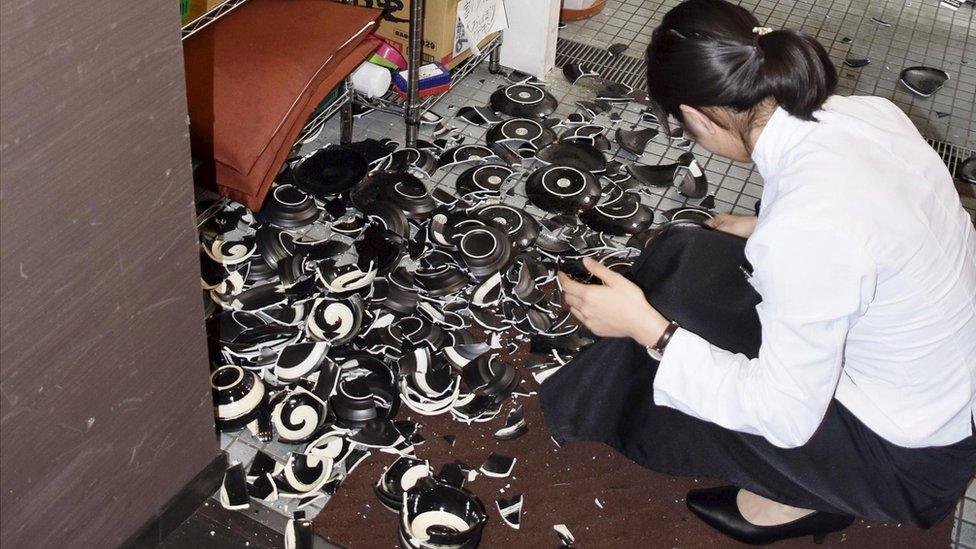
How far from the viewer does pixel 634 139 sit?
254cm

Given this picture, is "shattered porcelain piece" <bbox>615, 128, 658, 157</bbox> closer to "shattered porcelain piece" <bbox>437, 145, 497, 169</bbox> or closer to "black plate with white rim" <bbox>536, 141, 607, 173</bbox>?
"black plate with white rim" <bbox>536, 141, 607, 173</bbox>

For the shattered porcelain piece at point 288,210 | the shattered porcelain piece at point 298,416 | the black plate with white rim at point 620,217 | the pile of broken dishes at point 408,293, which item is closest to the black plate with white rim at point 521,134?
the pile of broken dishes at point 408,293

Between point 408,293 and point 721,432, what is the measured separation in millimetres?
766

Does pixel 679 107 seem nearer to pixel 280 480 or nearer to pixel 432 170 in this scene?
pixel 280 480

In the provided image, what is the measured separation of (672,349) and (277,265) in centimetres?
98

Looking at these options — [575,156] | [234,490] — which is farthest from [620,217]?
[234,490]

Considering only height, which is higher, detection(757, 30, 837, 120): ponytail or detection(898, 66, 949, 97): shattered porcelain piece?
detection(757, 30, 837, 120): ponytail

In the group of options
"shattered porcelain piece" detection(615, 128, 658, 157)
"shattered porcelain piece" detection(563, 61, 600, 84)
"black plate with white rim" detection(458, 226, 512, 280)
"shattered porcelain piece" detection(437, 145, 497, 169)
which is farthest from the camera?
"shattered porcelain piece" detection(563, 61, 600, 84)

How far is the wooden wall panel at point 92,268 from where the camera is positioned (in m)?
0.95

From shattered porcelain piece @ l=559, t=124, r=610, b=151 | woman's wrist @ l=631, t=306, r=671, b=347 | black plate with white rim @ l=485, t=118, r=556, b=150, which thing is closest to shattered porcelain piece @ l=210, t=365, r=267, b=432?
woman's wrist @ l=631, t=306, r=671, b=347

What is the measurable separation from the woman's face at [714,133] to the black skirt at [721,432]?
0.82ft

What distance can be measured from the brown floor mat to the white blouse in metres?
0.31

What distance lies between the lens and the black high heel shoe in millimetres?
1558

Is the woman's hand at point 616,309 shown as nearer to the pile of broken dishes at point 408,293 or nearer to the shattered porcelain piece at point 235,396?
the pile of broken dishes at point 408,293
